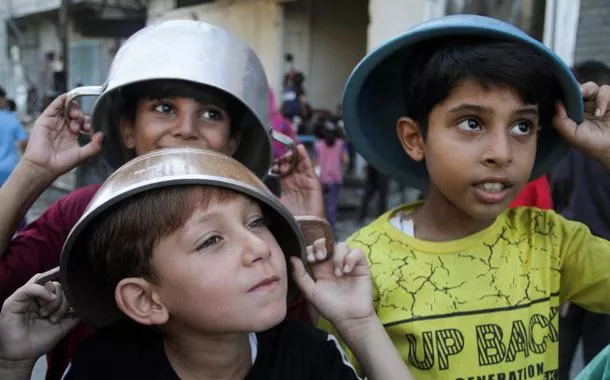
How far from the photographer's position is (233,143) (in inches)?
68.7

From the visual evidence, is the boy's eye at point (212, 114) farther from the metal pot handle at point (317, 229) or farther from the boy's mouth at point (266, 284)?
the boy's mouth at point (266, 284)

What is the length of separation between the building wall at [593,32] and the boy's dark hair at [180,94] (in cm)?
514

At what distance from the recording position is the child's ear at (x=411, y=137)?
1.57 metres

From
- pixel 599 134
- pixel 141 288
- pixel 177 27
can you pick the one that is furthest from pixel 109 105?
pixel 599 134

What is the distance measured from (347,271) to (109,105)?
2.77 feet

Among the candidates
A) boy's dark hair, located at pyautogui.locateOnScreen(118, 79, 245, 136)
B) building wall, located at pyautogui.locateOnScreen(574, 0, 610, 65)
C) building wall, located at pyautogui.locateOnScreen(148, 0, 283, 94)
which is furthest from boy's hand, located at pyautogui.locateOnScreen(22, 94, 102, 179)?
building wall, located at pyautogui.locateOnScreen(148, 0, 283, 94)

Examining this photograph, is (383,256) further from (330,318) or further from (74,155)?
(74,155)

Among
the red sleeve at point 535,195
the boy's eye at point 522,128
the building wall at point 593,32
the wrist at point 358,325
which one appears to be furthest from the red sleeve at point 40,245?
the building wall at point 593,32

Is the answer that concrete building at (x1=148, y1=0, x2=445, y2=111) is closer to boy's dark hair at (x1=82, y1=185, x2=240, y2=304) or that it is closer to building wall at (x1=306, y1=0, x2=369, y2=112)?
building wall at (x1=306, y1=0, x2=369, y2=112)

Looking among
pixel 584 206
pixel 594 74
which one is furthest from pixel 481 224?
pixel 594 74

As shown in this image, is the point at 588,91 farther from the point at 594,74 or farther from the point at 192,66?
the point at 594,74

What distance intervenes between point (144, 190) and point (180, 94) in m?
0.52

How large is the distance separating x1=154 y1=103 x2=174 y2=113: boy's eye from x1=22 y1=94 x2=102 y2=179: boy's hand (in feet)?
0.66

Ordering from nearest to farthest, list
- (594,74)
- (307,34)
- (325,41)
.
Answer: (594,74) < (307,34) < (325,41)
